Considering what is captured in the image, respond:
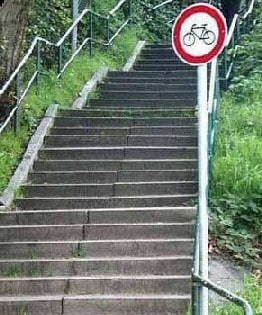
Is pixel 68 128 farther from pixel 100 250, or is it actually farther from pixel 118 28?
pixel 118 28

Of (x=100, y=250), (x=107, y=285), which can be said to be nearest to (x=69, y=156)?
(x=100, y=250)

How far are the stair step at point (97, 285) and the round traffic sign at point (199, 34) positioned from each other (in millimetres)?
2126

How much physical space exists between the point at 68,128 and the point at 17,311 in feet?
13.6

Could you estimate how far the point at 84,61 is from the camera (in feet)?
48.3

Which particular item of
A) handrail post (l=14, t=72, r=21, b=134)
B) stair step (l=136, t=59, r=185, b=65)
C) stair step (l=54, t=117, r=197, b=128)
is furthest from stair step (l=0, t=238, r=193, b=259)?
stair step (l=136, t=59, r=185, b=65)

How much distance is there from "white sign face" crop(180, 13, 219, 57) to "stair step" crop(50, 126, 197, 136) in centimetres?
430

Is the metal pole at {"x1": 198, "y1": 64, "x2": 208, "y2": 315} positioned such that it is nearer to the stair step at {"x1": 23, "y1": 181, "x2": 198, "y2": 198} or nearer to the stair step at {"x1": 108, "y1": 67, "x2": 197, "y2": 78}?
the stair step at {"x1": 23, "y1": 181, "x2": 198, "y2": 198}

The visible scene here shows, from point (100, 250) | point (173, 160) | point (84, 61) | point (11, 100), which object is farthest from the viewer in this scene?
point (84, 61)

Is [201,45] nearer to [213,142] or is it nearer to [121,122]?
[213,142]

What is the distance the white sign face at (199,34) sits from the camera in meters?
6.45

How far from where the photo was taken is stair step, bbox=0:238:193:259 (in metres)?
8.17

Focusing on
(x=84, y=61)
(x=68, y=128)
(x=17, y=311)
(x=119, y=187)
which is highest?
(x=84, y=61)

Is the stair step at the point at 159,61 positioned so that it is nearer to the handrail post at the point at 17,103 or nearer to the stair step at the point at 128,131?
the stair step at the point at 128,131

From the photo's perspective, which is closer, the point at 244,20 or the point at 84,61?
the point at 84,61
